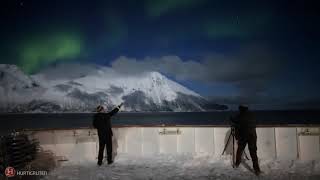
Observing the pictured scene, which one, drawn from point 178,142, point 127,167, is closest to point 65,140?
point 127,167

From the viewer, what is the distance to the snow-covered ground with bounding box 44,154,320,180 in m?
6.77

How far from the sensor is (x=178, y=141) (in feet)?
29.5

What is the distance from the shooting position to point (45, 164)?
7.82m

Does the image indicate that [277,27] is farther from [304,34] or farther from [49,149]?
[49,149]

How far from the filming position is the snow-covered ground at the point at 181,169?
6.77m

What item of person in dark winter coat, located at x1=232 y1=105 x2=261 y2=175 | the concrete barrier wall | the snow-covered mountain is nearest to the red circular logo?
the concrete barrier wall

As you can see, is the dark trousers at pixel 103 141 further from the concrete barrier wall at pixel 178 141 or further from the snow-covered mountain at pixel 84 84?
the snow-covered mountain at pixel 84 84

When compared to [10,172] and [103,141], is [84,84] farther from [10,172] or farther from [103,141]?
[10,172]

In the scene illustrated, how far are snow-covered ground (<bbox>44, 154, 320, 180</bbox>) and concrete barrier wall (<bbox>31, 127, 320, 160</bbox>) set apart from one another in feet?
1.17

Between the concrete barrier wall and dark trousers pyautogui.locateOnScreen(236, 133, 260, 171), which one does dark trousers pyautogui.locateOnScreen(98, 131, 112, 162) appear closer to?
the concrete barrier wall

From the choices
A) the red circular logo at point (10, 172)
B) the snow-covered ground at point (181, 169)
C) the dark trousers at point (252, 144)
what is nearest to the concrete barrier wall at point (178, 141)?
the snow-covered ground at point (181, 169)

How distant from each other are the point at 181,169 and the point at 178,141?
1617mm

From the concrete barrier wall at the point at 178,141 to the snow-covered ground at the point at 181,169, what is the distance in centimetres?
36

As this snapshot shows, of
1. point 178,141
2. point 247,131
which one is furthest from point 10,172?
point 247,131
